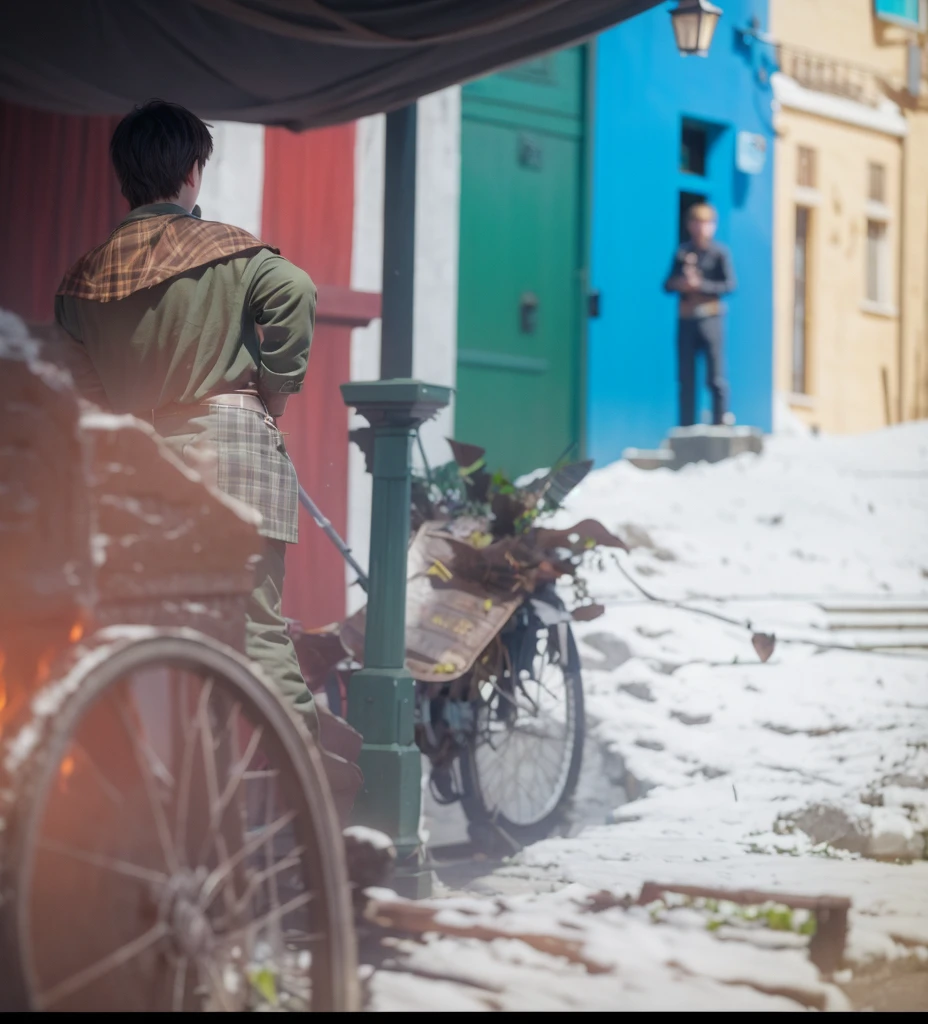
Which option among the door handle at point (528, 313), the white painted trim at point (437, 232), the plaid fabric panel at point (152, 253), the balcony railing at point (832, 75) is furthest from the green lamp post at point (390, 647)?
the balcony railing at point (832, 75)

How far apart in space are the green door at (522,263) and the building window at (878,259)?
27.0 feet

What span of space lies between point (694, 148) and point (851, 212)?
4184 mm

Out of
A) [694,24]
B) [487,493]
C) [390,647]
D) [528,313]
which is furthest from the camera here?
[528,313]

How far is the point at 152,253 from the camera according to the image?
3.53 meters

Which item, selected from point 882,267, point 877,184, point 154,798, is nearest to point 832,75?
point 877,184

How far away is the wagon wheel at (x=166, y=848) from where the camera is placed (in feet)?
7.36

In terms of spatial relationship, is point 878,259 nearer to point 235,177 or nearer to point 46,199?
point 235,177

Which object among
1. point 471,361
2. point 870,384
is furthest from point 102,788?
point 870,384

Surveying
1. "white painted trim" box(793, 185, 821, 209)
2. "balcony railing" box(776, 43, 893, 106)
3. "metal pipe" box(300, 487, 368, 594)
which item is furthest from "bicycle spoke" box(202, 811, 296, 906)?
"white painted trim" box(793, 185, 821, 209)

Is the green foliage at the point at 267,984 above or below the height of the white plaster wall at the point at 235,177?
below

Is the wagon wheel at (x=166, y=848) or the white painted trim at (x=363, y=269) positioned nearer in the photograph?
the wagon wheel at (x=166, y=848)

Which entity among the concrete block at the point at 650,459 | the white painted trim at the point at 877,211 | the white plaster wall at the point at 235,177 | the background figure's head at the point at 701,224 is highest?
the white painted trim at the point at 877,211

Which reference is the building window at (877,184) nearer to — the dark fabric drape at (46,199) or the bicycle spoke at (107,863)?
the dark fabric drape at (46,199)

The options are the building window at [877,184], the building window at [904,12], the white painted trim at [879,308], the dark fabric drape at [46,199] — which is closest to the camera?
the dark fabric drape at [46,199]
